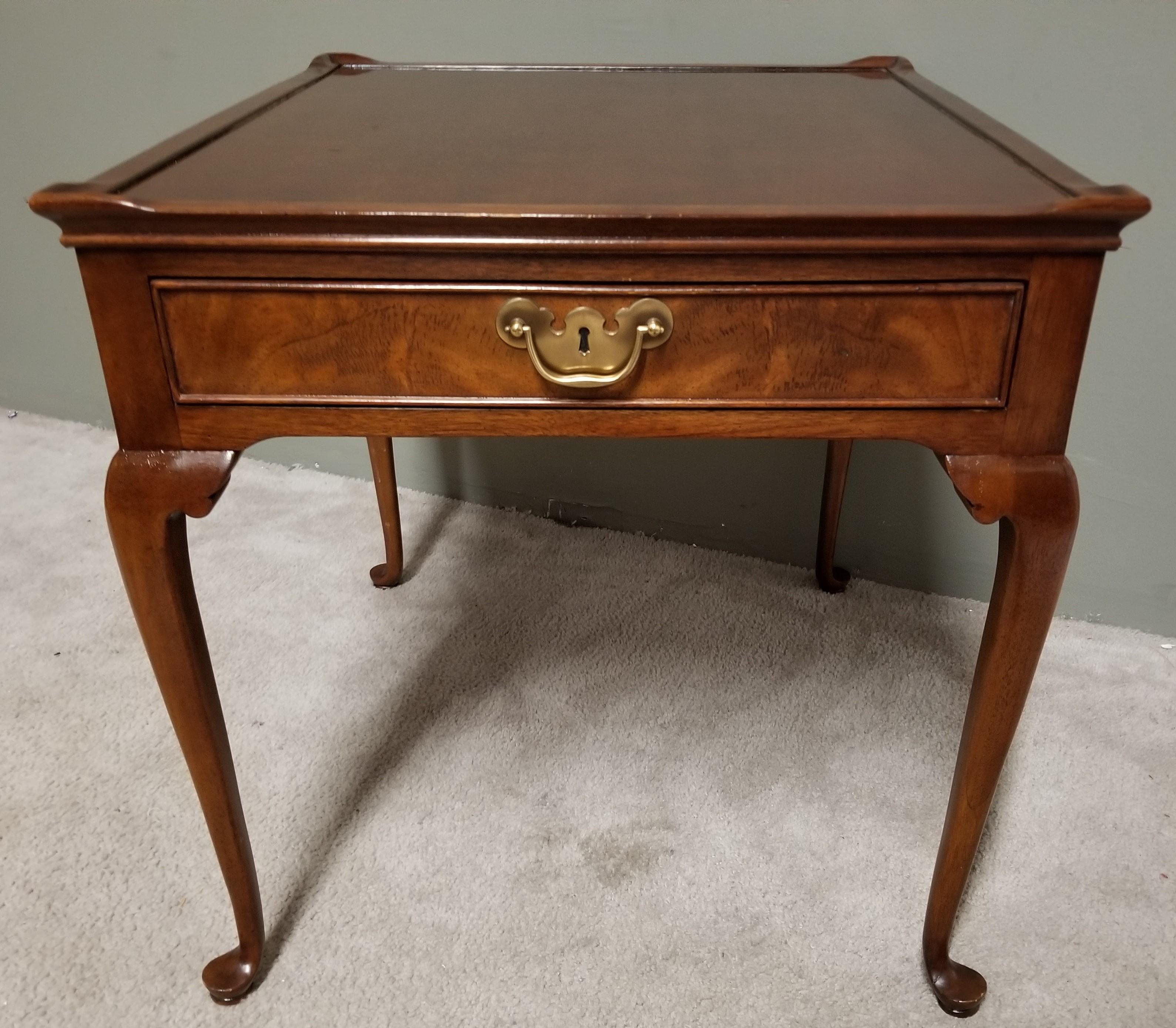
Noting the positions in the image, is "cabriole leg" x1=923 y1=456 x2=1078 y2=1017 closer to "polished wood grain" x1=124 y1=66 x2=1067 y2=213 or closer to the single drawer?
the single drawer

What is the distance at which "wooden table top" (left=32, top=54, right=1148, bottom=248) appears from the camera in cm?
59

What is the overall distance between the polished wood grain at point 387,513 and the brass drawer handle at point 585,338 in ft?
2.11

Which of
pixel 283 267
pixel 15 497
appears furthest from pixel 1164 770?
pixel 15 497

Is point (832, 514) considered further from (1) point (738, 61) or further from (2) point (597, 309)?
(2) point (597, 309)

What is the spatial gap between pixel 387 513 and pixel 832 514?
0.58 metres

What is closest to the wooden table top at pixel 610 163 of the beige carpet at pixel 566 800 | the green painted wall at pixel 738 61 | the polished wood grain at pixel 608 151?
the polished wood grain at pixel 608 151

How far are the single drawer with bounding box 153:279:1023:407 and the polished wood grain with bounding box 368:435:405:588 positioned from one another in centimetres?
59

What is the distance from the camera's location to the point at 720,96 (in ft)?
3.09

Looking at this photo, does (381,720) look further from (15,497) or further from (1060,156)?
(1060,156)

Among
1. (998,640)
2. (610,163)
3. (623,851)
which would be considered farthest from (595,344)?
(623,851)

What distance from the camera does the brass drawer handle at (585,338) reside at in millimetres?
626

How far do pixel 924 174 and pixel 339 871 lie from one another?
31.5 inches

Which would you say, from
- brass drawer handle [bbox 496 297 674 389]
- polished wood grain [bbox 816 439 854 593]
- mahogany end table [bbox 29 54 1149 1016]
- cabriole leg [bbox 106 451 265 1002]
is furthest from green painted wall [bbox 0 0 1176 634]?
cabriole leg [bbox 106 451 265 1002]

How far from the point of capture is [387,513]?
4.37 feet
